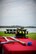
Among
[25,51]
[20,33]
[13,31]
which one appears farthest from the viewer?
[13,31]

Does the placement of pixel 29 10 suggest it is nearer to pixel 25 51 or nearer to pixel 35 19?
pixel 35 19

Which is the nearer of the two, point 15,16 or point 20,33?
point 20,33

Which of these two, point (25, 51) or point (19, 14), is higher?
point (19, 14)

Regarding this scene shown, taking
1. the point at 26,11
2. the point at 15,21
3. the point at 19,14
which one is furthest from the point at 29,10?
the point at 15,21

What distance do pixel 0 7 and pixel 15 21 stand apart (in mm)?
529

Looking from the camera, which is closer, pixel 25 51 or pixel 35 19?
pixel 25 51

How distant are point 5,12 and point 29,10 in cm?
63

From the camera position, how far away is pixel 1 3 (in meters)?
3.00

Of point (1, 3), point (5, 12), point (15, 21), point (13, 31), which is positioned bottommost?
point (13, 31)

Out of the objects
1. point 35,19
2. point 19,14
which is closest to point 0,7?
point 19,14

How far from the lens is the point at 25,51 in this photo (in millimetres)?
906

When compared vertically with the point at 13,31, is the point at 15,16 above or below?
above

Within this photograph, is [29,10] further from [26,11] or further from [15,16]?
[15,16]

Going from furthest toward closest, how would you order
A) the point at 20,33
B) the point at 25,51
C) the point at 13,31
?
1. the point at 13,31
2. the point at 20,33
3. the point at 25,51
